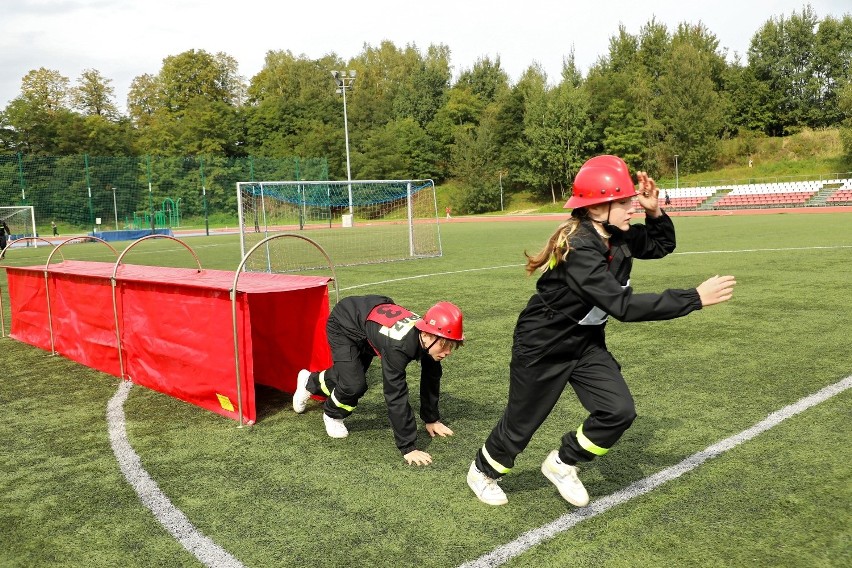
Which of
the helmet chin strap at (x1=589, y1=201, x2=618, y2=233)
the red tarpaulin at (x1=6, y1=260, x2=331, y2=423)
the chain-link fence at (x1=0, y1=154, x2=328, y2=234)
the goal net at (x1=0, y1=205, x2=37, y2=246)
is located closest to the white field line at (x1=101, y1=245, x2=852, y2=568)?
the red tarpaulin at (x1=6, y1=260, x2=331, y2=423)

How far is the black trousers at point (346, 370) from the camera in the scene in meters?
5.09

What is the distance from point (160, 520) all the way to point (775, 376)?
5.07 metres

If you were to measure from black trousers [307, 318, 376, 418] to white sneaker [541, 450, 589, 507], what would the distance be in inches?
67.0

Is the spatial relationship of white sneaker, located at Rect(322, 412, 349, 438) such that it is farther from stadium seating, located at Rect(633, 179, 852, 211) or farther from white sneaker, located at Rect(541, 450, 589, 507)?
stadium seating, located at Rect(633, 179, 852, 211)

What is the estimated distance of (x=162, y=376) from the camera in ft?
21.3

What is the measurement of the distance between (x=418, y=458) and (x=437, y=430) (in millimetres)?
592

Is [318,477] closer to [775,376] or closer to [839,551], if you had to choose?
[839,551]

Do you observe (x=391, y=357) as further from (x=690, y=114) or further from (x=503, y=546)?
(x=690, y=114)

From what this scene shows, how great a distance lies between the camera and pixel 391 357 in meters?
4.56

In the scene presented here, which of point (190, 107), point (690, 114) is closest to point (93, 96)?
point (190, 107)

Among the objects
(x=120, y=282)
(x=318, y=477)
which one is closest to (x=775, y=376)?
(x=318, y=477)

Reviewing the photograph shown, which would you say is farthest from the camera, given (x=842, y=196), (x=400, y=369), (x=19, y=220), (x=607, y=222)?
(x=842, y=196)

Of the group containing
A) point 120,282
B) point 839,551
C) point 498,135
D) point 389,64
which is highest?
point 389,64

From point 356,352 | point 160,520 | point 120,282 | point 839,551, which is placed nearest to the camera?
point 839,551
